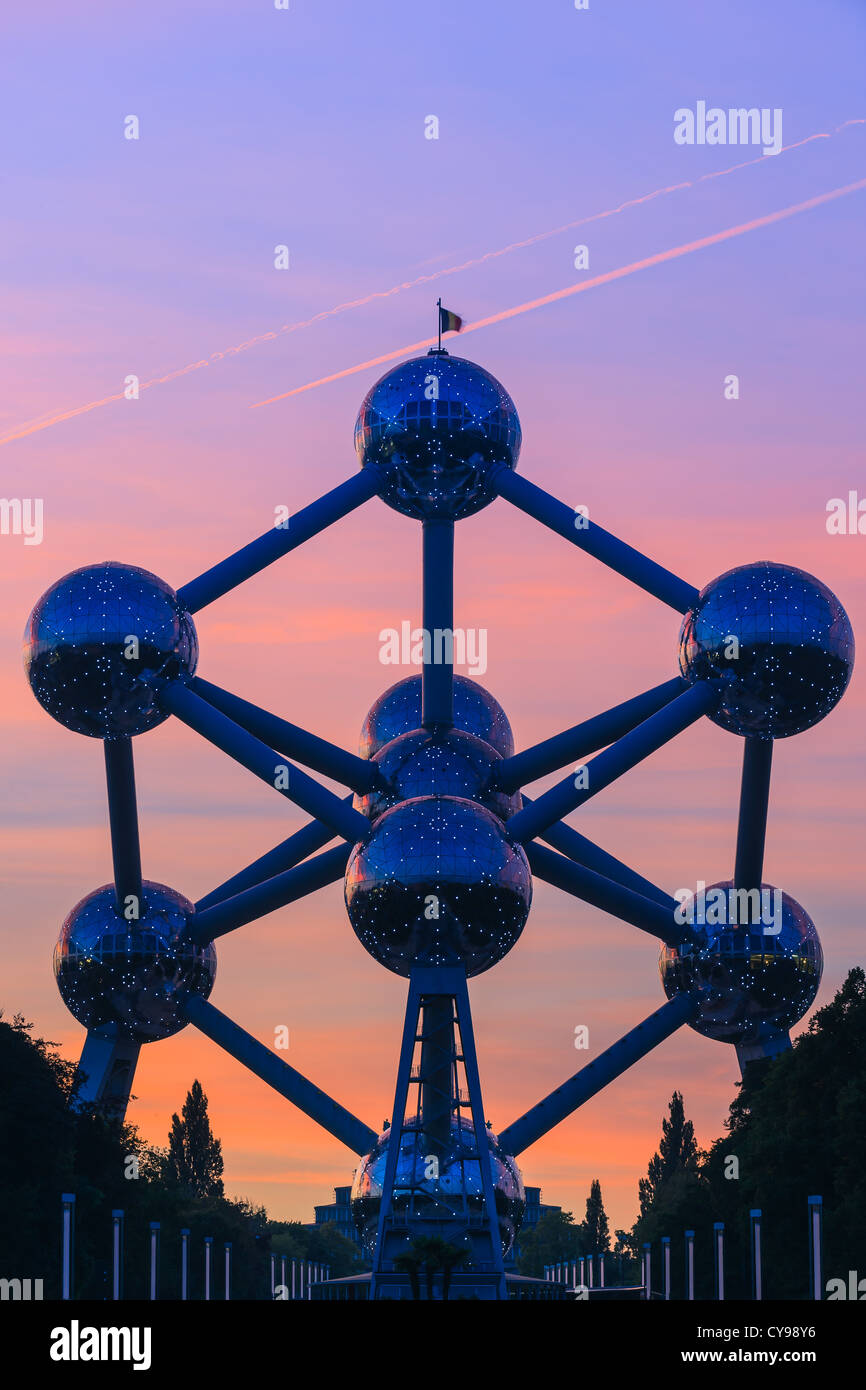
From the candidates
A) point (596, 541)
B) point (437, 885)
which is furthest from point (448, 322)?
point (437, 885)

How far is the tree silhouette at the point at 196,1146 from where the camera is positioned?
108 meters

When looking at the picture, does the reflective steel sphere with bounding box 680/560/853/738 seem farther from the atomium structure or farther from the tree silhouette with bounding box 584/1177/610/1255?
the tree silhouette with bounding box 584/1177/610/1255

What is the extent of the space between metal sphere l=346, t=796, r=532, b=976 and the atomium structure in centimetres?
5

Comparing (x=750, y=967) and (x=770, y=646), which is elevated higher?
(x=770, y=646)

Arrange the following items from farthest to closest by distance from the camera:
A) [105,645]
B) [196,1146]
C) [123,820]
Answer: [196,1146] < [123,820] < [105,645]

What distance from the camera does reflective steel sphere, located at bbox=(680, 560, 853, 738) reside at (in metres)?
48.6

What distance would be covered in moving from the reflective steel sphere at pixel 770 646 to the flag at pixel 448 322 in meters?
10.1


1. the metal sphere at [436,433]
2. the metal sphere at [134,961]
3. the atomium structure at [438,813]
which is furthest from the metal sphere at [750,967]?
the metal sphere at [436,433]

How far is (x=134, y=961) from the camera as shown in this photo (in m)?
55.6

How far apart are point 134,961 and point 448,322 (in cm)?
1586

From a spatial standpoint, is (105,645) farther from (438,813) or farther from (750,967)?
(750,967)
